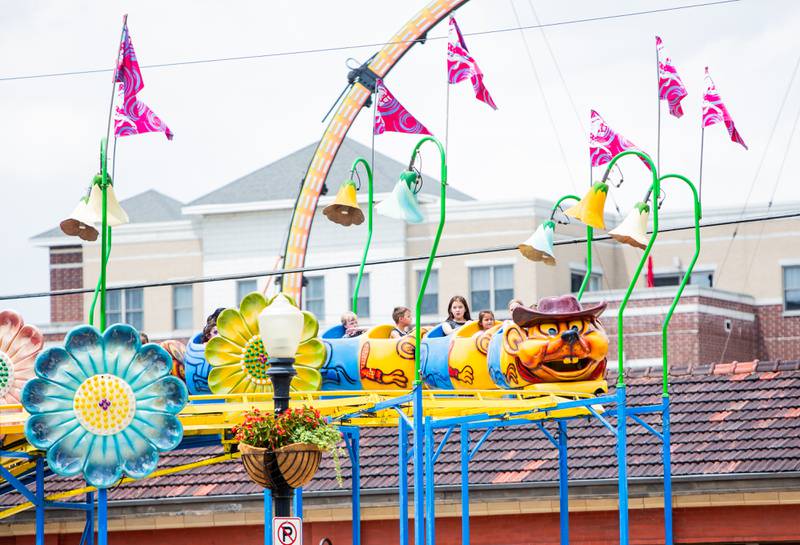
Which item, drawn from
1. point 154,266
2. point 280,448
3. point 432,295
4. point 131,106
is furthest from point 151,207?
point 280,448

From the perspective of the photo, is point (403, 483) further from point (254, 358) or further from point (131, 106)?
point (131, 106)

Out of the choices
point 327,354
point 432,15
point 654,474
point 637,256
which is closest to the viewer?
point 327,354

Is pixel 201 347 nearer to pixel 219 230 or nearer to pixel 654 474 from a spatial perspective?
pixel 654 474

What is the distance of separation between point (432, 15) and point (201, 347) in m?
12.5

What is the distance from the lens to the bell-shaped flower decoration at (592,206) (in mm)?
19375

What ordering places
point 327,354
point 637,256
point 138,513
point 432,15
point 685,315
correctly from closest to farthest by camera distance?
point 327,354 → point 138,513 → point 432,15 → point 685,315 → point 637,256

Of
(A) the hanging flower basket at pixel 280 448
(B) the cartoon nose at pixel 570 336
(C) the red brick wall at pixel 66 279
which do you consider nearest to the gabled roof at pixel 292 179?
(C) the red brick wall at pixel 66 279

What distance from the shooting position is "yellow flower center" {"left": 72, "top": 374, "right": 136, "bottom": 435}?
60.8 ft

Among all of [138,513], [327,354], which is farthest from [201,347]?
[138,513]

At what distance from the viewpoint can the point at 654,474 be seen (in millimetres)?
24078

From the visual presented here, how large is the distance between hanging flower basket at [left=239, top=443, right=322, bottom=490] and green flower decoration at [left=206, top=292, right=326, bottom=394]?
2641 millimetres

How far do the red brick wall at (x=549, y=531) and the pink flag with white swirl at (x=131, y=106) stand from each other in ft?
24.1

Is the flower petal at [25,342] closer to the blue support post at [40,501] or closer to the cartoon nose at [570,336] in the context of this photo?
the blue support post at [40,501]

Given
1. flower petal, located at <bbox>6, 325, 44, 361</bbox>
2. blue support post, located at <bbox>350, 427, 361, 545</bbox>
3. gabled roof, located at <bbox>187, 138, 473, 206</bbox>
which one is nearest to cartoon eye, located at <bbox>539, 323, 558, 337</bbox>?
blue support post, located at <bbox>350, 427, 361, 545</bbox>
